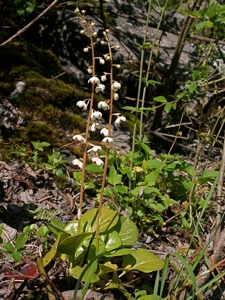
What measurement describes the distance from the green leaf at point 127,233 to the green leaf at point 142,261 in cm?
6

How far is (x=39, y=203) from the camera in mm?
2252

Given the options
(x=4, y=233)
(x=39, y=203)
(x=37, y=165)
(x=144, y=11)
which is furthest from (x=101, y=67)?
A: (x=4, y=233)

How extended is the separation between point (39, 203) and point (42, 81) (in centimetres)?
109

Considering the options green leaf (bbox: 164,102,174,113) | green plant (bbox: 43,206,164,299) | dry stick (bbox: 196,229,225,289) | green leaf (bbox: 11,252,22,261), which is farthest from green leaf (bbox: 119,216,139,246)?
green leaf (bbox: 164,102,174,113)

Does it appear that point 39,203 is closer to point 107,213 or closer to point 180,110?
point 107,213

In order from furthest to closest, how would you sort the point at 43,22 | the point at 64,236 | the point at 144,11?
the point at 144,11 → the point at 43,22 → the point at 64,236

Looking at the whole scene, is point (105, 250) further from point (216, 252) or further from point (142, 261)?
point (216, 252)

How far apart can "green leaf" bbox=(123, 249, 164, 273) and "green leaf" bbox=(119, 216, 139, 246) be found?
0.19 ft

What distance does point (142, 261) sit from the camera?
1682 millimetres

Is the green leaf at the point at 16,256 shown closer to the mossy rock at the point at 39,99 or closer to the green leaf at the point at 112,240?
the green leaf at the point at 112,240

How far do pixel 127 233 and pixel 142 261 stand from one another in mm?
130

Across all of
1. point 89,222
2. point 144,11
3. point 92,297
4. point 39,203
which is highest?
point 144,11

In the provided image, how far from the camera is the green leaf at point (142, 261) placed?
1635 millimetres

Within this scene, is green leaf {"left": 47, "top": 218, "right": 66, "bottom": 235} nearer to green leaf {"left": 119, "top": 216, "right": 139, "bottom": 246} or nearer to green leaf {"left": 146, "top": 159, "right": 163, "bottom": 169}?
green leaf {"left": 119, "top": 216, "right": 139, "bottom": 246}
